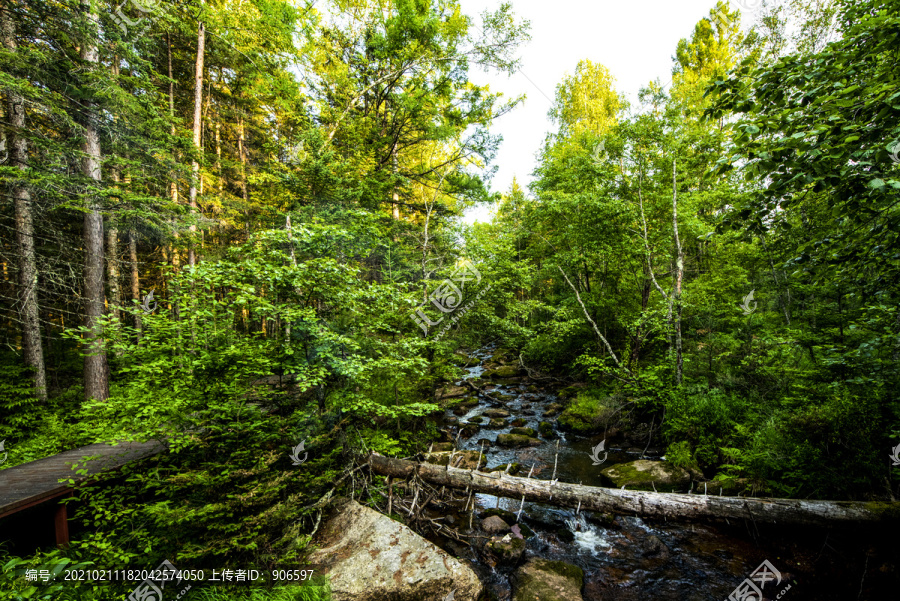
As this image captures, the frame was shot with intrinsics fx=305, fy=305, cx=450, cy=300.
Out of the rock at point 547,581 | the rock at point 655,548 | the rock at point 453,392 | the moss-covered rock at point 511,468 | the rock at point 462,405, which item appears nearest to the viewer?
the rock at point 547,581

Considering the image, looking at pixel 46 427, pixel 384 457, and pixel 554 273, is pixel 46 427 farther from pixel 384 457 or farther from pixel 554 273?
pixel 554 273

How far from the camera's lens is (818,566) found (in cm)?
465

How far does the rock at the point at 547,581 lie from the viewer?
4.58m

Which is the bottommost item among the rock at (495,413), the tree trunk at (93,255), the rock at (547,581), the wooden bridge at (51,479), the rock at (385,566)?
the rock at (547,581)

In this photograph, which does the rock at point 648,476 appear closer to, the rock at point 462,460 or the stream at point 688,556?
the stream at point 688,556

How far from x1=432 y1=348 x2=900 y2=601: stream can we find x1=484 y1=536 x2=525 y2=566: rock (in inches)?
4.8

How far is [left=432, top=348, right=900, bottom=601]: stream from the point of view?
437 cm

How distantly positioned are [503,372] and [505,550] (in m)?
12.0

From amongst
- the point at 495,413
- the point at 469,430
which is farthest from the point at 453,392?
the point at 469,430

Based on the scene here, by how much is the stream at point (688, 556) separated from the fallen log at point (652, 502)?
371mm

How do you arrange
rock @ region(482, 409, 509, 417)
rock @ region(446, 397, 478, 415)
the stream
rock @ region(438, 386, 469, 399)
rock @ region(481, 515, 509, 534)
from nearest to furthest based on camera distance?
the stream → rock @ region(481, 515, 509, 534) → rock @ region(482, 409, 509, 417) → rock @ region(446, 397, 478, 415) → rock @ region(438, 386, 469, 399)

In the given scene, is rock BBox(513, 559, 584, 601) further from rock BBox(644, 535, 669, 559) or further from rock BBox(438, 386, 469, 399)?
rock BBox(438, 386, 469, 399)

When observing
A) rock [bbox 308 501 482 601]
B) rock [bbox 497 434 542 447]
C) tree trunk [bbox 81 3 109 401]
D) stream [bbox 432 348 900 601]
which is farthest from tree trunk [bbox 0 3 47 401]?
rock [bbox 497 434 542 447]

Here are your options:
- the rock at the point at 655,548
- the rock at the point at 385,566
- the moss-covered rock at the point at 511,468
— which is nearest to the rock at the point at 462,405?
the moss-covered rock at the point at 511,468
